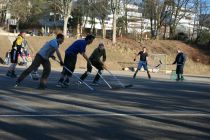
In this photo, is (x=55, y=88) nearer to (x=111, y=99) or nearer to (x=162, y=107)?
(x=111, y=99)

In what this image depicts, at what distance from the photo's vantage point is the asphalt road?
8766 mm

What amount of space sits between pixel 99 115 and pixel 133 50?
1862 inches

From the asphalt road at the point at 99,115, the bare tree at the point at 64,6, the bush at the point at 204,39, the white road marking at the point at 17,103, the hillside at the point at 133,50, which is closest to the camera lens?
the asphalt road at the point at 99,115

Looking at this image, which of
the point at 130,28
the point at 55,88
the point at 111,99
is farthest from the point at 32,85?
the point at 130,28

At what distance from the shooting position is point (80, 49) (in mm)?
17297

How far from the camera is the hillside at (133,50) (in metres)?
51.6

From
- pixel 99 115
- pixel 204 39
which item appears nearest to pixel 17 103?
pixel 99 115

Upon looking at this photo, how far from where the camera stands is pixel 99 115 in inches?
431

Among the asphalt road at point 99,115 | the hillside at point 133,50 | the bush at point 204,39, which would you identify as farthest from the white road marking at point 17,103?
the bush at point 204,39

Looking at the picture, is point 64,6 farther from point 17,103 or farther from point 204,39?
point 17,103

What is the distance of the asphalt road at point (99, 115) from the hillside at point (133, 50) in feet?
105

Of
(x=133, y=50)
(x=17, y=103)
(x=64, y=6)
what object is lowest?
(x=133, y=50)

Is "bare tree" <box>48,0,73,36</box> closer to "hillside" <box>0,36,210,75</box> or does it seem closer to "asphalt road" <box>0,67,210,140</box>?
"hillside" <box>0,36,210,75</box>

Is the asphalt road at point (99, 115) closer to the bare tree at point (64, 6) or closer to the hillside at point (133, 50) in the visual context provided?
the hillside at point (133, 50)
